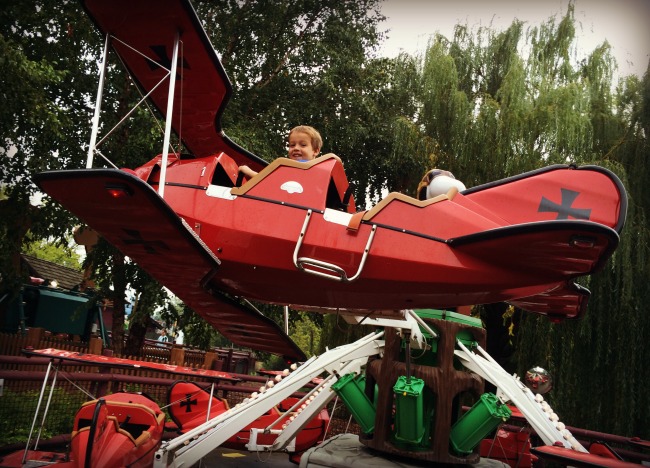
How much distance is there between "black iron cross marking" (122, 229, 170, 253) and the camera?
3.51 metres

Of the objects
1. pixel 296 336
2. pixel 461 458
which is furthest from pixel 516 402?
pixel 296 336

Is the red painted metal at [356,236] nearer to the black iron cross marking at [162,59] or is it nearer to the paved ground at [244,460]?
the black iron cross marking at [162,59]

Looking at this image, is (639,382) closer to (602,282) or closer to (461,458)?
(602,282)

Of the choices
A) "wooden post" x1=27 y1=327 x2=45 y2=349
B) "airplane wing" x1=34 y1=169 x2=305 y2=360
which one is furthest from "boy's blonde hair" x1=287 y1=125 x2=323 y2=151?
"wooden post" x1=27 y1=327 x2=45 y2=349

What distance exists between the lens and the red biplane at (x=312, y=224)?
336 cm

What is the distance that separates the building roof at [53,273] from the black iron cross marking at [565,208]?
915 inches

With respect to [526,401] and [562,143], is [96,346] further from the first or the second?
[562,143]

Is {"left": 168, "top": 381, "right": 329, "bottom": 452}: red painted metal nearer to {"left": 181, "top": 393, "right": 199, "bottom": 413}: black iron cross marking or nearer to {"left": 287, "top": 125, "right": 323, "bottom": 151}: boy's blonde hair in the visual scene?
{"left": 181, "top": 393, "right": 199, "bottom": 413}: black iron cross marking

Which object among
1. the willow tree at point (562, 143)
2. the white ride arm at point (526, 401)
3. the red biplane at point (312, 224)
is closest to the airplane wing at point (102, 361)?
the red biplane at point (312, 224)

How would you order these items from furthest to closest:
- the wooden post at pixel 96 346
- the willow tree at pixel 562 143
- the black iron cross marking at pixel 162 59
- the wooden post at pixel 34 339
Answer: the wooden post at pixel 96 346 < the wooden post at pixel 34 339 < the willow tree at pixel 562 143 < the black iron cross marking at pixel 162 59

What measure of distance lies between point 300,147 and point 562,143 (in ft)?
23.8

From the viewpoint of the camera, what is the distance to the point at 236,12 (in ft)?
49.9

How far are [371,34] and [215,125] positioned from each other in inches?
501

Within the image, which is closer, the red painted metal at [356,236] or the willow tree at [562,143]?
the red painted metal at [356,236]
